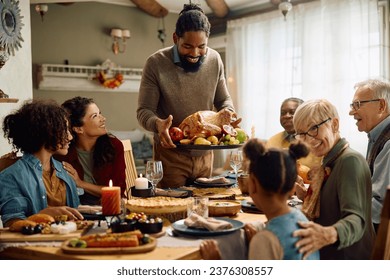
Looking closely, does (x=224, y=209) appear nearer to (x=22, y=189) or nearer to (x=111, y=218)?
(x=111, y=218)

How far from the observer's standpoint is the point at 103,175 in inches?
91.0

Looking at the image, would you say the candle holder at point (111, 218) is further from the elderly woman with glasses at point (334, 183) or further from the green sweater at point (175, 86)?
the green sweater at point (175, 86)

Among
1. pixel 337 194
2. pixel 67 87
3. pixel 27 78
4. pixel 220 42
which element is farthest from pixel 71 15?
pixel 337 194

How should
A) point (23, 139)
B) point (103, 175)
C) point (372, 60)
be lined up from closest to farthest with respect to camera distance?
1. point (23, 139)
2. point (103, 175)
3. point (372, 60)

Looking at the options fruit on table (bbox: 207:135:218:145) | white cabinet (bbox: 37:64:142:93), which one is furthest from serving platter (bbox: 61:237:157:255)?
white cabinet (bbox: 37:64:142:93)

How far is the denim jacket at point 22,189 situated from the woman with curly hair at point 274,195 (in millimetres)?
826

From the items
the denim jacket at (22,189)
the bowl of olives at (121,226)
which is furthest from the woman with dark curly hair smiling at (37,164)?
the bowl of olives at (121,226)

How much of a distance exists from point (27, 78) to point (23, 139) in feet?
6.82

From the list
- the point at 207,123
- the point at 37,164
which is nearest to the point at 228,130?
the point at 207,123

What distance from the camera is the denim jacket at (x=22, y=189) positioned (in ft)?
5.12

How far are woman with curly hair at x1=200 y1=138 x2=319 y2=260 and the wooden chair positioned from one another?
25cm

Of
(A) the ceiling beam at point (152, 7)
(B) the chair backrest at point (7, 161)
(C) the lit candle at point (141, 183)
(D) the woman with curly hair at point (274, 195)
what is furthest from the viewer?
(A) the ceiling beam at point (152, 7)

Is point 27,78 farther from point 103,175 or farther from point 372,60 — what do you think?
point 372,60

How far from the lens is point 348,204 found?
1.33 m
